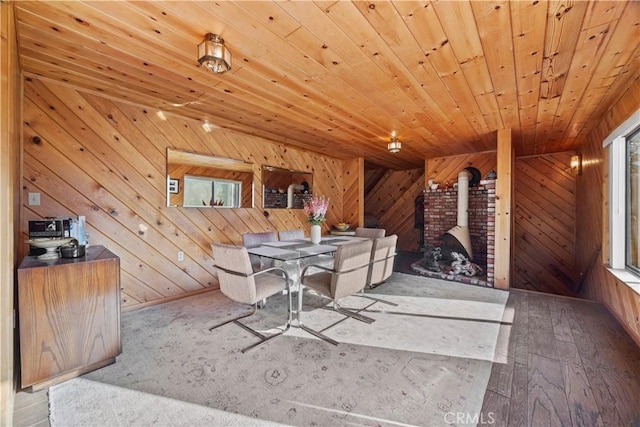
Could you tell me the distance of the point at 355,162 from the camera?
5926 mm

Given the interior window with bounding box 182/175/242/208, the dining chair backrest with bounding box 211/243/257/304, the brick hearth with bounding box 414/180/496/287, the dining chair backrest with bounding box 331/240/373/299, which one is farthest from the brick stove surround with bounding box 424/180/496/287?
the interior window with bounding box 182/175/242/208

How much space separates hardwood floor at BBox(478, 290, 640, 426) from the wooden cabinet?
8.47ft

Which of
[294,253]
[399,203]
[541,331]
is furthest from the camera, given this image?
[399,203]

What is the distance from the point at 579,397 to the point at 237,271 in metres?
2.49

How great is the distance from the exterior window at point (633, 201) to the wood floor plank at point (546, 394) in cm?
172

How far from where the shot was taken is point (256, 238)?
139 inches

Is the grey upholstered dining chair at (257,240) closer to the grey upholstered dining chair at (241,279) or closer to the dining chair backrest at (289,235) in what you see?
the dining chair backrest at (289,235)

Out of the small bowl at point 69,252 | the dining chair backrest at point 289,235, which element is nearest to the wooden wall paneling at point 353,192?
the dining chair backrest at point 289,235

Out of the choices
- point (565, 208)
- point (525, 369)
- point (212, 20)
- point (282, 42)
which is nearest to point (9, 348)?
point (212, 20)

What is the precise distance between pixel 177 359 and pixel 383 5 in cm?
283

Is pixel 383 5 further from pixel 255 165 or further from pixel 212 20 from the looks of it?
pixel 255 165

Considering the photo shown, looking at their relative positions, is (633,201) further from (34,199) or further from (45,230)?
(34,199)

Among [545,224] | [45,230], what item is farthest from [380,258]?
[545,224]

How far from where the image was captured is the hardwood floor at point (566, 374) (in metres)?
1.52
